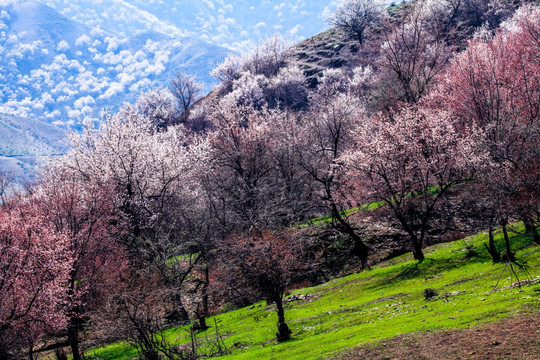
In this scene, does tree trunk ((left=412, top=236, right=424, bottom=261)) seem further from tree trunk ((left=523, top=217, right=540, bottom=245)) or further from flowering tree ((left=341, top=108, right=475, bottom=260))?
tree trunk ((left=523, top=217, right=540, bottom=245))

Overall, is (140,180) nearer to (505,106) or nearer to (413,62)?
(413,62)

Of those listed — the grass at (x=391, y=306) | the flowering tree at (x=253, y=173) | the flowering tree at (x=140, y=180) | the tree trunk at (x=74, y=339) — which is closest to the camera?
the grass at (x=391, y=306)

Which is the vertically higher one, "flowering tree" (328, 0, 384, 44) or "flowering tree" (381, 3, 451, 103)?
"flowering tree" (328, 0, 384, 44)

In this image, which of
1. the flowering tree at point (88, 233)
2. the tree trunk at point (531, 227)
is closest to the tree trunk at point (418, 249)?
the tree trunk at point (531, 227)

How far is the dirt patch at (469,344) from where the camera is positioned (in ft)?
35.9

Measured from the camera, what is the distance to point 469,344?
12.2 meters

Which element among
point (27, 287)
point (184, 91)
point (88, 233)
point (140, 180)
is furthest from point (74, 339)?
point (184, 91)

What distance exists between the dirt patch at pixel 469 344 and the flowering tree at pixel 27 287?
63.8ft

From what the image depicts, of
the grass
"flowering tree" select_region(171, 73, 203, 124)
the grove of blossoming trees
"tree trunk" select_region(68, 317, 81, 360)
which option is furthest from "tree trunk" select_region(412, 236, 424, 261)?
"flowering tree" select_region(171, 73, 203, 124)

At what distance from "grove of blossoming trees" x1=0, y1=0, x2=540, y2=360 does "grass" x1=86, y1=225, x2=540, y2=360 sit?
2242 millimetres

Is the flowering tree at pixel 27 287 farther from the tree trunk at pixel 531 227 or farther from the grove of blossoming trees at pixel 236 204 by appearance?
the tree trunk at pixel 531 227

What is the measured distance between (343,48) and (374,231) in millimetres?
114610

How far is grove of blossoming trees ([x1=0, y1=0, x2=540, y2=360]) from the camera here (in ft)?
87.9

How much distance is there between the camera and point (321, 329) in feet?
71.4
